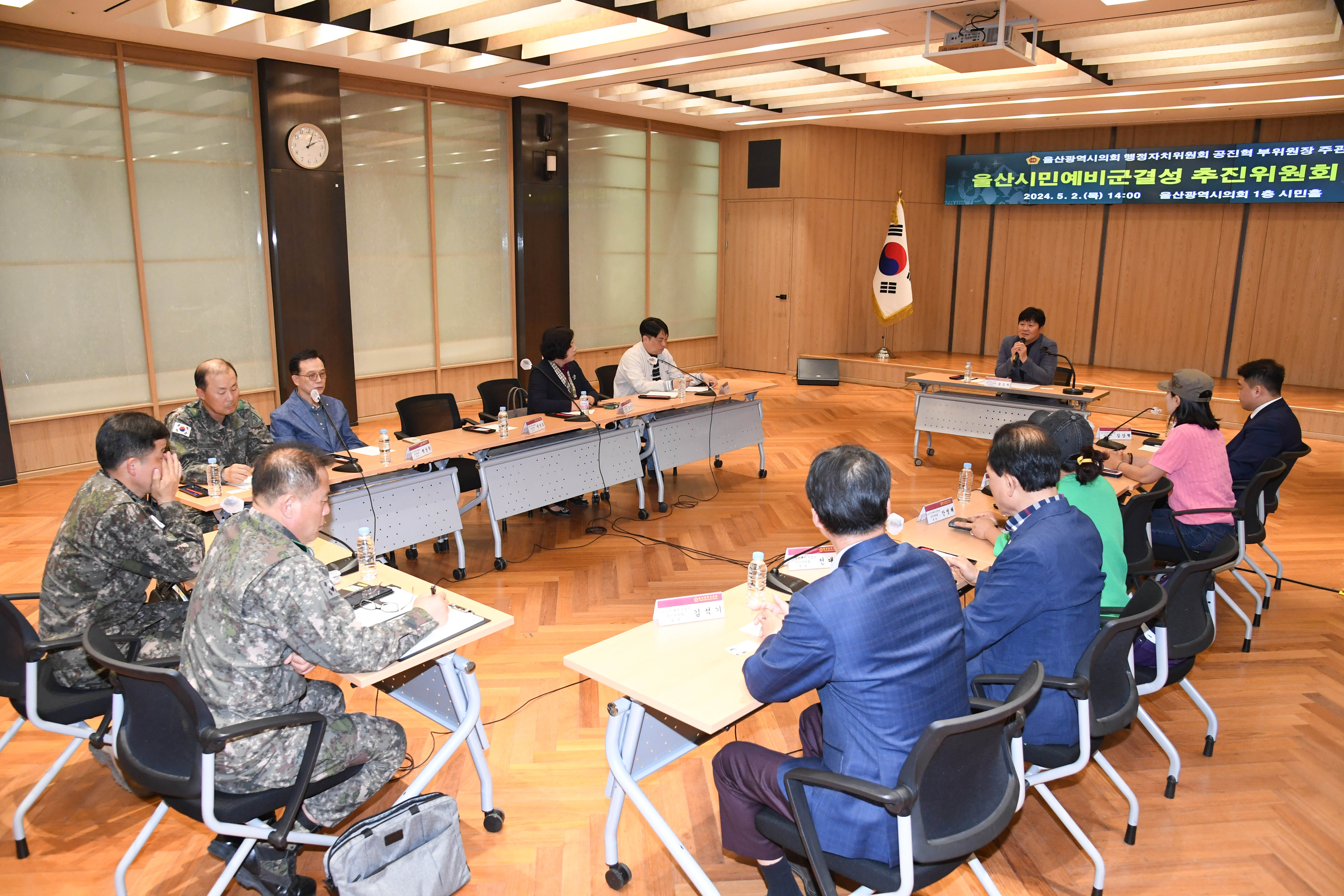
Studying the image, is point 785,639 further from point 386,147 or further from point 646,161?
point 646,161

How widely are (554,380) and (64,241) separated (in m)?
3.72

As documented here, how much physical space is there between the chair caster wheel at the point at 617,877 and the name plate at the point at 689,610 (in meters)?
0.68

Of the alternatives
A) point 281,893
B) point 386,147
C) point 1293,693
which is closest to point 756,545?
point 1293,693

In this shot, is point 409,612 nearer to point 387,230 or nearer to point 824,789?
point 824,789

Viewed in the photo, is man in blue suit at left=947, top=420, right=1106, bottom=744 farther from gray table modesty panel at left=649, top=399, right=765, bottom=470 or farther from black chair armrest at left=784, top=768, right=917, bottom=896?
gray table modesty panel at left=649, top=399, right=765, bottom=470

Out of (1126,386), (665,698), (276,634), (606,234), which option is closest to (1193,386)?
(665,698)

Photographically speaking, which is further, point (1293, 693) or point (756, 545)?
point (756, 545)

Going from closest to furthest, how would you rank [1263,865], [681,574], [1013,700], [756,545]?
[1013,700] → [1263,865] → [681,574] → [756,545]

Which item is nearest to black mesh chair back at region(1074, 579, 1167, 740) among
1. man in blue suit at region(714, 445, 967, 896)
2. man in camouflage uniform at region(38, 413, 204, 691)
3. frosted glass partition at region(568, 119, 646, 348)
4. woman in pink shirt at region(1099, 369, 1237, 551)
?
man in blue suit at region(714, 445, 967, 896)

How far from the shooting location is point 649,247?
1059 cm

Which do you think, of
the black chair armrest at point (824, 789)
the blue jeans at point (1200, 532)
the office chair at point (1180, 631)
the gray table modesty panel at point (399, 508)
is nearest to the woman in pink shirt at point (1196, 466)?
the blue jeans at point (1200, 532)

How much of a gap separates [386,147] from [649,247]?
3.55m

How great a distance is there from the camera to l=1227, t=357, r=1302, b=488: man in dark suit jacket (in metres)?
4.26

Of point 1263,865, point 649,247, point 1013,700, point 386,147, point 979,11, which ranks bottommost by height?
point 1263,865
